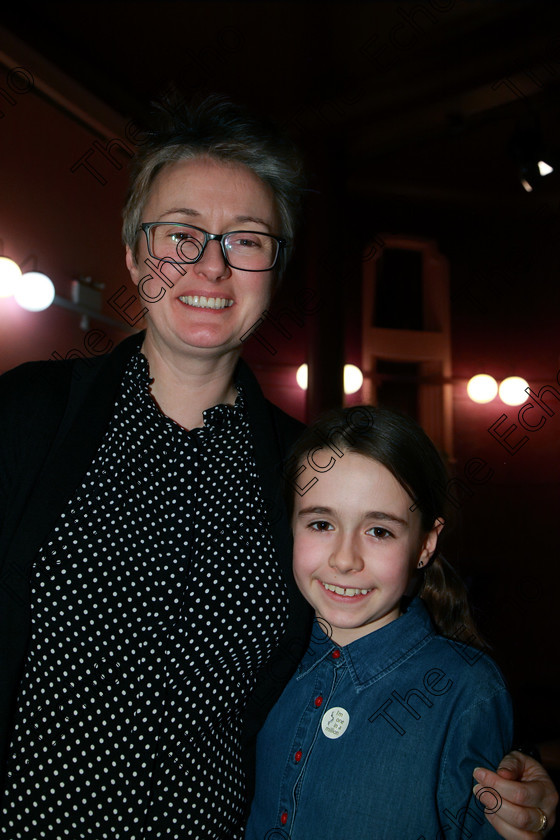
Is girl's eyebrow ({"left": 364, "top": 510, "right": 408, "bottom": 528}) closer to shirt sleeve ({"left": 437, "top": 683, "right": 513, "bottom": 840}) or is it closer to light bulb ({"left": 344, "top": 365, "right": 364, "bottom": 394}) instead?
shirt sleeve ({"left": 437, "top": 683, "right": 513, "bottom": 840})

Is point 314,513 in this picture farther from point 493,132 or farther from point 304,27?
point 493,132

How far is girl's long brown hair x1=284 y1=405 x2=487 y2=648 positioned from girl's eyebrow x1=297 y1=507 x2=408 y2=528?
0.05 meters

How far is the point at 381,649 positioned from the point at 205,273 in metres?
0.76

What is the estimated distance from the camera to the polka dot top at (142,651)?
1037mm

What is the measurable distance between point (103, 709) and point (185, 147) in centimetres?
101

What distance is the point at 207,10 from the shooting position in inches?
151

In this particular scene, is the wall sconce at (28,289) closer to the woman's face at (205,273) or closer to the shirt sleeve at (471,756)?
the woman's face at (205,273)

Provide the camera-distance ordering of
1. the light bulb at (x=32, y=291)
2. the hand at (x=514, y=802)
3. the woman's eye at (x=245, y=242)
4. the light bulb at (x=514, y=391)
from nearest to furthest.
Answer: the hand at (x=514, y=802), the woman's eye at (x=245, y=242), the light bulb at (x=32, y=291), the light bulb at (x=514, y=391)

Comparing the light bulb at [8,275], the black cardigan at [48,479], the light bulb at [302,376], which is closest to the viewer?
the black cardigan at [48,479]

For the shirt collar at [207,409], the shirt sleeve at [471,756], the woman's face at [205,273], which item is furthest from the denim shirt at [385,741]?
the woman's face at [205,273]

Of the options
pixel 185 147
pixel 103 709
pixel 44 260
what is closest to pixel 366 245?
pixel 44 260

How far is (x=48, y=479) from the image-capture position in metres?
1.12

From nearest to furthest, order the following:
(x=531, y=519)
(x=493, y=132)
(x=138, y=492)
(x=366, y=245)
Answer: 1. (x=138, y=492)
2. (x=493, y=132)
3. (x=531, y=519)
4. (x=366, y=245)

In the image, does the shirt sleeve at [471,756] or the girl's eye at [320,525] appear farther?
the girl's eye at [320,525]
